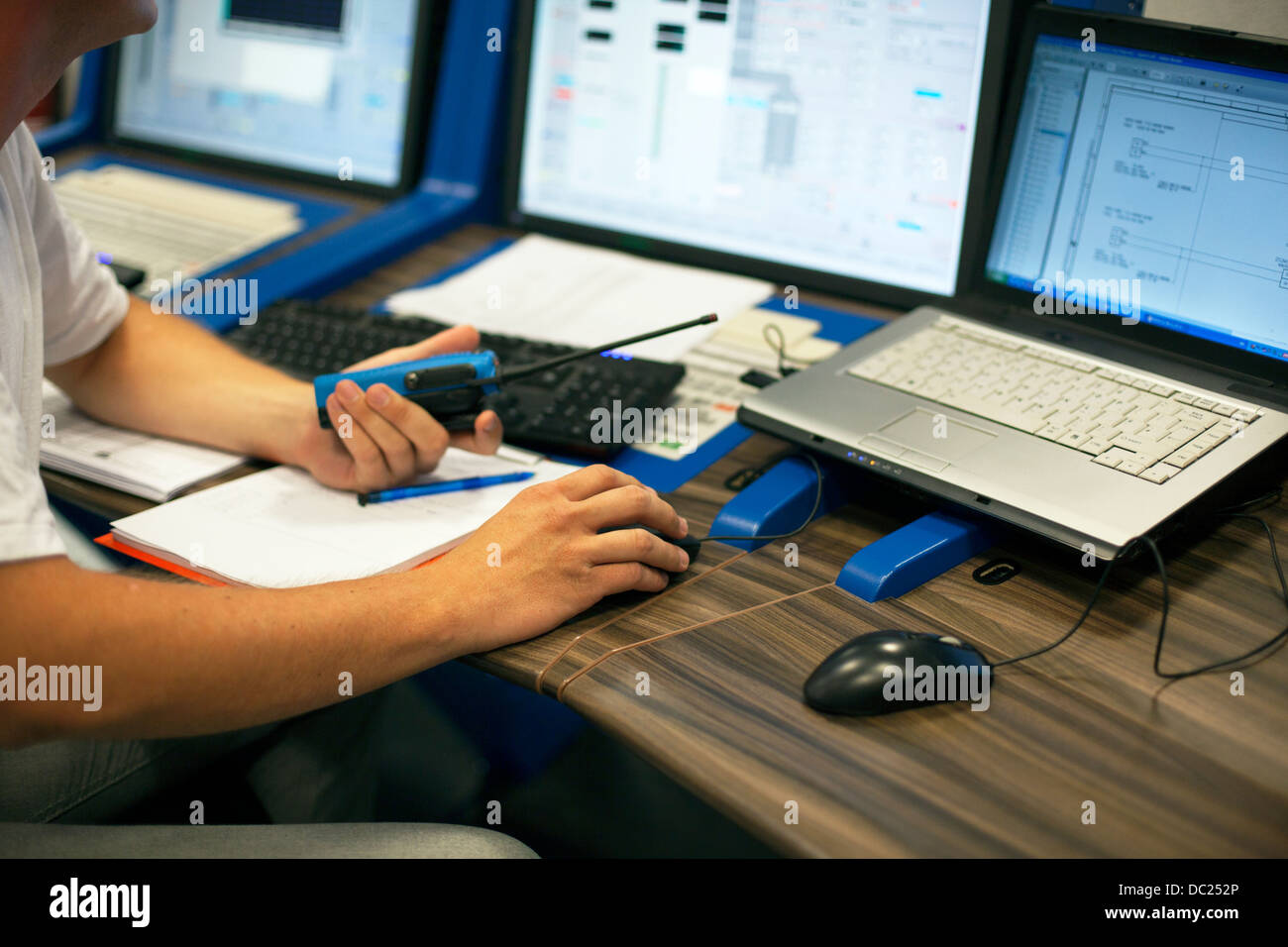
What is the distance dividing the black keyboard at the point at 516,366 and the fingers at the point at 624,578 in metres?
0.23

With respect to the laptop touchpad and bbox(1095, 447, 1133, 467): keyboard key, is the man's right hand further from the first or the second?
bbox(1095, 447, 1133, 467): keyboard key

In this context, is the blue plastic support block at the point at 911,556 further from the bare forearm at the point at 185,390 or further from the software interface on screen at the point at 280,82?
the software interface on screen at the point at 280,82

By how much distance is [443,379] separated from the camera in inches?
37.6

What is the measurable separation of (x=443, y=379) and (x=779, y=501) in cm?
31

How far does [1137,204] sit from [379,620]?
0.72 metres

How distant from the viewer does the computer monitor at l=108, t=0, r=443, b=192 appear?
1.63 meters

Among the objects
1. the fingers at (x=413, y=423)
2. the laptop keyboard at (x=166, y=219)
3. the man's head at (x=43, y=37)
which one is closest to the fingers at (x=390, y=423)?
the fingers at (x=413, y=423)

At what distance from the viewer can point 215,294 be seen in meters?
1.39

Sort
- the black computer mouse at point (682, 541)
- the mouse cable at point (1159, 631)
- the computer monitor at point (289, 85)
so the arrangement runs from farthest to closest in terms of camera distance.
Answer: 1. the computer monitor at point (289, 85)
2. the black computer mouse at point (682, 541)
3. the mouse cable at point (1159, 631)

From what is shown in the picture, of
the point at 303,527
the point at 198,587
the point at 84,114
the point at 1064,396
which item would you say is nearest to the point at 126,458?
the point at 303,527

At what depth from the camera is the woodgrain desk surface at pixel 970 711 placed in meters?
0.62

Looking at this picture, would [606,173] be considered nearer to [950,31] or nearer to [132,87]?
[950,31]

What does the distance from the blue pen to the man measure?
0.01 m

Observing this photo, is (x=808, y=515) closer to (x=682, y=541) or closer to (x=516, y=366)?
(x=682, y=541)
